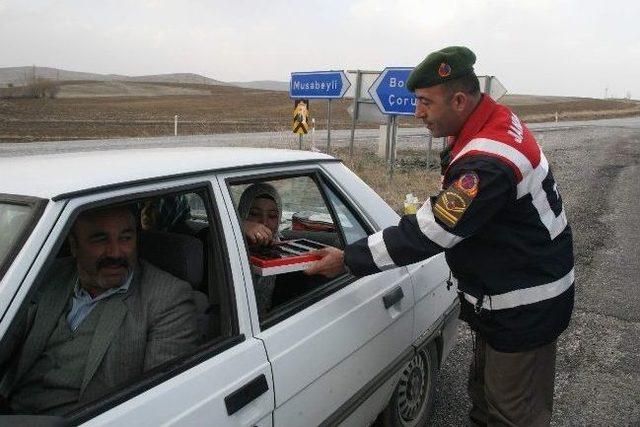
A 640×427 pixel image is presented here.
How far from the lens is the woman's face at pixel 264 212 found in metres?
2.81

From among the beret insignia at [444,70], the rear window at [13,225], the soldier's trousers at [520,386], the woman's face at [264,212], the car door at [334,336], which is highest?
the beret insignia at [444,70]

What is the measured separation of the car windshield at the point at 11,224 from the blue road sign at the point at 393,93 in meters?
8.18

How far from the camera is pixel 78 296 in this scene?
6.75 ft

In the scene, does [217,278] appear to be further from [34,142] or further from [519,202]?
[34,142]

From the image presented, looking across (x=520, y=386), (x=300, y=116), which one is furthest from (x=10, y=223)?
(x=300, y=116)

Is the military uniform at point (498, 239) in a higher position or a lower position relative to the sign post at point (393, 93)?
lower

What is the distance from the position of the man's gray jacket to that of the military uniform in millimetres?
742

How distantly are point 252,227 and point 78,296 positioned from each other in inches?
32.5

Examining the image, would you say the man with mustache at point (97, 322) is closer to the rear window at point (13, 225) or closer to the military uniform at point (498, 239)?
the rear window at point (13, 225)

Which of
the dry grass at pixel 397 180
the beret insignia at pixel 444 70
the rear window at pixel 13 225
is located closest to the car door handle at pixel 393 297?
the beret insignia at pixel 444 70

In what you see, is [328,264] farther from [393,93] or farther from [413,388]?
[393,93]

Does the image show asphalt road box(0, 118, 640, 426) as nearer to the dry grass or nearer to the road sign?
the dry grass

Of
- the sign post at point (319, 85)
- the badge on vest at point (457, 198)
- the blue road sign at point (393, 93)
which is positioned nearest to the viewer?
the badge on vest at point (457, 198)

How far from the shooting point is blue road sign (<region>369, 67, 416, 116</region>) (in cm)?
943
